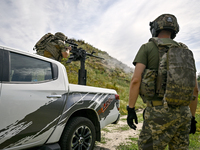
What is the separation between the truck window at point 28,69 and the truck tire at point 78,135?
81 cm

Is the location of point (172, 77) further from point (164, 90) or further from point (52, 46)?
point (52, 46)

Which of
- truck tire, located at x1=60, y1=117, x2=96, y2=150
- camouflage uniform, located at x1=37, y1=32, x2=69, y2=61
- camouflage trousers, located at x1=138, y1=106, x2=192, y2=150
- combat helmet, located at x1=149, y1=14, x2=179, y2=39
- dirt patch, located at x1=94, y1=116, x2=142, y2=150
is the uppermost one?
camouflage uniform, located at x1=37, y1=32, x2=69, y2=61

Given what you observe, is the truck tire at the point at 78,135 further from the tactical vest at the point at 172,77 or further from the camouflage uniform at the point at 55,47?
the camouflage uniform at the point at 55,47

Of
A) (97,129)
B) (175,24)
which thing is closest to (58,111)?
(97,129)

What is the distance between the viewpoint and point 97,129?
2828mm

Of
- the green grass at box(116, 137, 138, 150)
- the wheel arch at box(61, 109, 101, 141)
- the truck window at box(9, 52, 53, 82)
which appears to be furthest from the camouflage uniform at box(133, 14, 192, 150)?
the green grass at box(116, 137, 138, 150)

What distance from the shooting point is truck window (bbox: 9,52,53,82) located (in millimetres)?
1877

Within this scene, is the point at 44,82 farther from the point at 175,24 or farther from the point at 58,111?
the point at 175,24

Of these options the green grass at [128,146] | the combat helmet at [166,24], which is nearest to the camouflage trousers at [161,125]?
the combat helmet at [166,24]

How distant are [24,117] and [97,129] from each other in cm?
142

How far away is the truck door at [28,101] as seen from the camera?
1.69m

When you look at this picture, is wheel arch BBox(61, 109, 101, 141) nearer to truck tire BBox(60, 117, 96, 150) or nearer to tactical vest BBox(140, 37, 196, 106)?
truck tire BBox(60, 117, 96, 150)

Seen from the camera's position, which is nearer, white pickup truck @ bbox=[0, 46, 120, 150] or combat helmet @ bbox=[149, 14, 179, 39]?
white pickup truck @ bbox=[0, 46, 120, 150]

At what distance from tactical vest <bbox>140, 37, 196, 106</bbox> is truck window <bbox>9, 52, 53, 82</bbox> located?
1.39 metres
